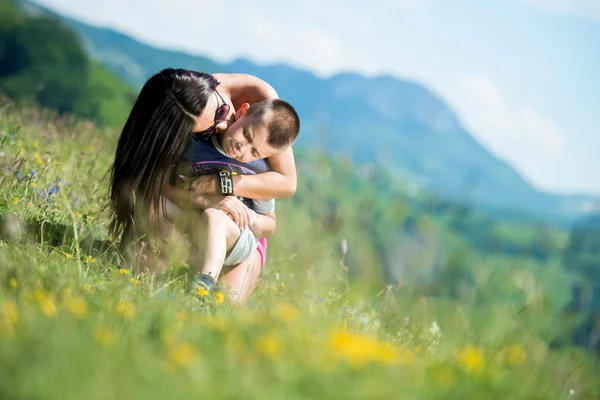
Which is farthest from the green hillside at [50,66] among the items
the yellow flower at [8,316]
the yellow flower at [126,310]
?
the yellow flower at [8,316]

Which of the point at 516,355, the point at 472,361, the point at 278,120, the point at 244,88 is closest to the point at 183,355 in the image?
the point at 472,361

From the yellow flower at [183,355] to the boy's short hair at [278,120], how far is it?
5.83ft

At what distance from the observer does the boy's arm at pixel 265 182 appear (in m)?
3.42

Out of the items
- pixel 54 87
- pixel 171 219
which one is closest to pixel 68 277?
pixel 171 219

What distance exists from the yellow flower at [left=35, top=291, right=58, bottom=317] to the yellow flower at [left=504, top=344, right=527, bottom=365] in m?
1.27

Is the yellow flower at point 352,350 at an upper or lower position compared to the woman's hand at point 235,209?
upper

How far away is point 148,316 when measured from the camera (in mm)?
2010

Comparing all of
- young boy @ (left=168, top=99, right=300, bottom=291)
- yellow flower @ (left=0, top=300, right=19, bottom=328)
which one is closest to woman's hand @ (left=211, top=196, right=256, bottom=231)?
young boy @ (left=168, top=99, right=300, bottom=291)

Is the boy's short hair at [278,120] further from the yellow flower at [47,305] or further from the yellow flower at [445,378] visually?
the yellow flower at [445,378]

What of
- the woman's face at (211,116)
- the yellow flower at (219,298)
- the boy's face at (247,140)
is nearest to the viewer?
the yellow flower at (219,298)

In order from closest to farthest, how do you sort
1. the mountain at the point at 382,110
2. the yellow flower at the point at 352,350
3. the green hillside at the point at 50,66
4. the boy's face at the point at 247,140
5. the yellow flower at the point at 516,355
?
the yellow flower at the point at 352,350 → the yellow flower at the point at 516,355 → the boy's face at the point at 247,140 → the green hillside at the point at 50,66 → the mountain at the point at 382,110

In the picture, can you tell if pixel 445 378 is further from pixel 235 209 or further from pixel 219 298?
pixel 235 209

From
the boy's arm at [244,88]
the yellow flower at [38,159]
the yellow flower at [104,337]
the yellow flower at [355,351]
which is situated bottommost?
the yellow flower at [38,159]

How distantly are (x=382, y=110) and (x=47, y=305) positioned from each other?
42.8ft
